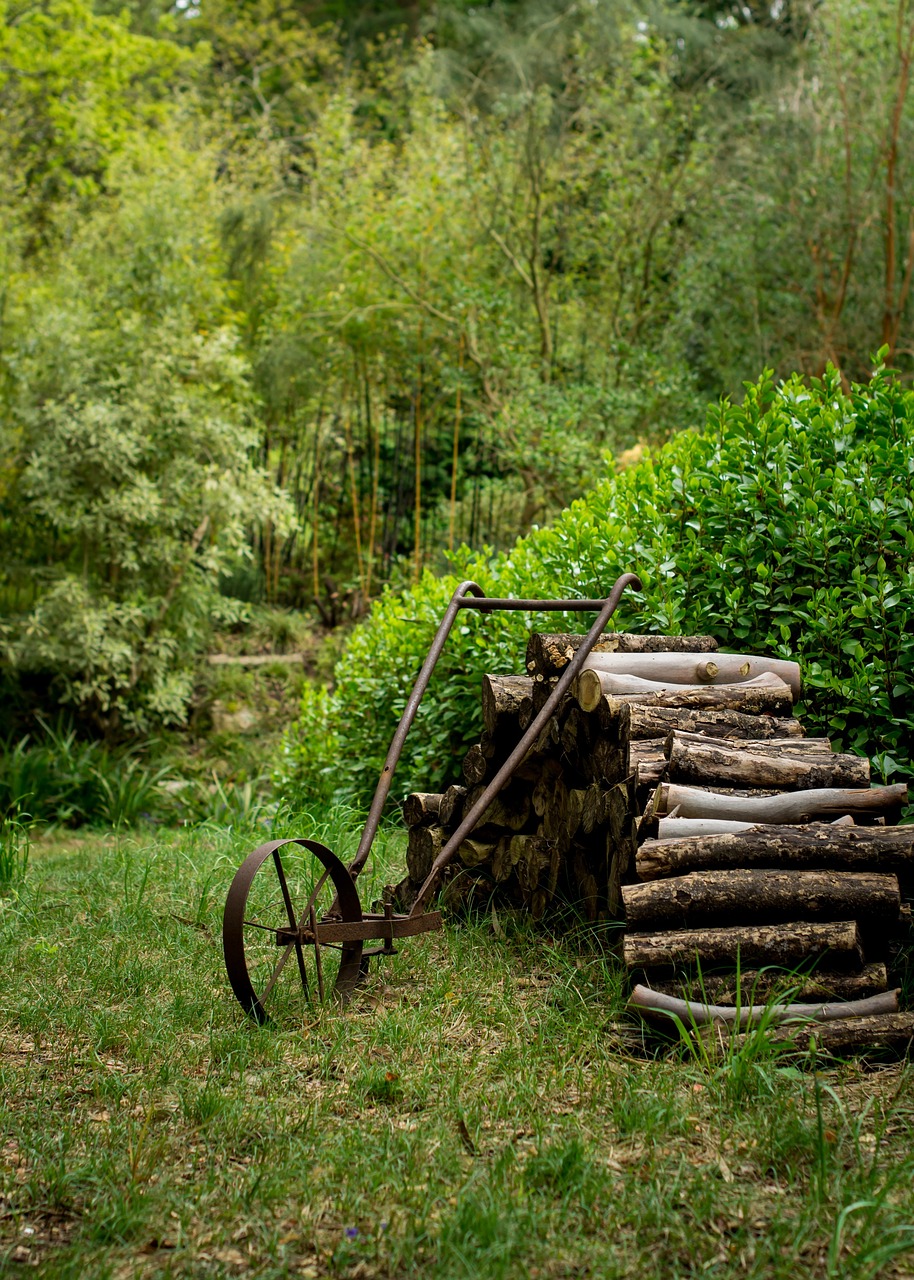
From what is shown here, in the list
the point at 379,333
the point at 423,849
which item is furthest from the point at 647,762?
the point at 379,333

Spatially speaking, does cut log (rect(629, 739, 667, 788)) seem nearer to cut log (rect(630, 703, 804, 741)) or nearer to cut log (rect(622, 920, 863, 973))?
cut log (rect(630, 703, 804, 741))

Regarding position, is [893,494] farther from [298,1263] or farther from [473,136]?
[473,136]

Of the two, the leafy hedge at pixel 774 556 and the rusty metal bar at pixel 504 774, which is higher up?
the leafy hedge at pixel 774 556

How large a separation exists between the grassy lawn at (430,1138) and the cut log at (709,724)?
2.00 ft

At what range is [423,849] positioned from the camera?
3465 mm

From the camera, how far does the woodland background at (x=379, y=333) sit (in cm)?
727

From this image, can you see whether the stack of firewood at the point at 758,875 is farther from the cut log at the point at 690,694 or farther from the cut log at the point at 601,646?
the cut log at the point at 601,646

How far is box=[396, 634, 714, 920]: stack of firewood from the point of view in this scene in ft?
9.45

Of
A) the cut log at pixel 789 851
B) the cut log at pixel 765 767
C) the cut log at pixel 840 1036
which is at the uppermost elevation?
the cut log at pixel 765 767

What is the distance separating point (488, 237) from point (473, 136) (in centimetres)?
105

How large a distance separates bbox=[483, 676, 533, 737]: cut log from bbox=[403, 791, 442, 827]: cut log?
1.13 ft

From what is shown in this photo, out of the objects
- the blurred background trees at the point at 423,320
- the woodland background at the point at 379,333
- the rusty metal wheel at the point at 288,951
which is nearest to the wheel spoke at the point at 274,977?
the rusty metal wheel at the point at 288,951

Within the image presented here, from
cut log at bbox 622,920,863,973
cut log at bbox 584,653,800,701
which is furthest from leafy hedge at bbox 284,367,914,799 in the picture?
cut log at bbox 622,920,863,973

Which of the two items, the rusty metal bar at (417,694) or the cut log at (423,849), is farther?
the cut log at (423,849)
